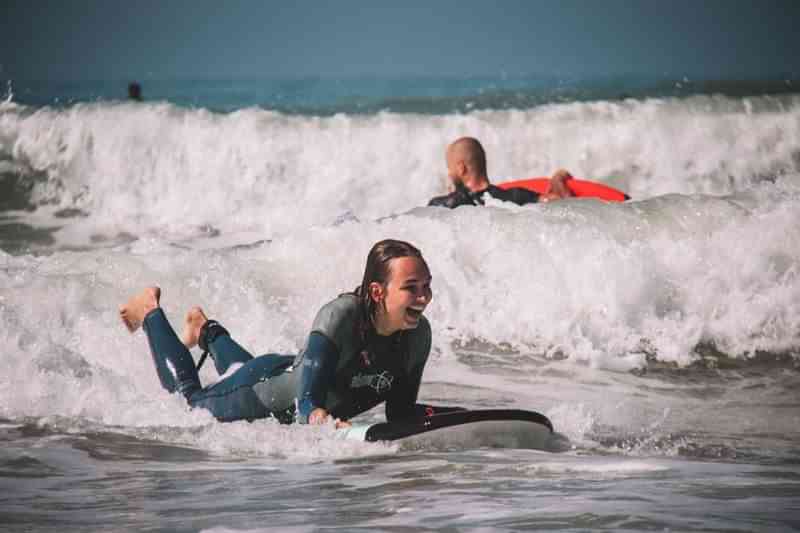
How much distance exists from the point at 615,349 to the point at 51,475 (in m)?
4.35

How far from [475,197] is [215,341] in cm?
360

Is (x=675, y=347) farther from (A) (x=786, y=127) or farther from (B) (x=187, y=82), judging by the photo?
(B) (x=187, y=82)

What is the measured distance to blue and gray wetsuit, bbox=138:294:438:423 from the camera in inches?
201

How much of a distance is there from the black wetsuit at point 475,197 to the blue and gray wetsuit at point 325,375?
3.57m

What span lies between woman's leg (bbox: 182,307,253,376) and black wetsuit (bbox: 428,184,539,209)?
3219 mm

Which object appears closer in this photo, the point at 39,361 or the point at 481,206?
the point at 39,361

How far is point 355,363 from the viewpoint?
17.3 feet

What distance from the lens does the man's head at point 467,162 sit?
9.28 meters

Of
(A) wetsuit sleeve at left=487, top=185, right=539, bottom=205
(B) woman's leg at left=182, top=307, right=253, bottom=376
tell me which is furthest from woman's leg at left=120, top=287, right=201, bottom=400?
(A) wetsuit sleeve at left=487, top=185, right=539, bottom=205

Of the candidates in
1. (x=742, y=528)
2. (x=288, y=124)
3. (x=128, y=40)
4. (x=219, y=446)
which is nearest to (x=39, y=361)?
(x=219, y=446)

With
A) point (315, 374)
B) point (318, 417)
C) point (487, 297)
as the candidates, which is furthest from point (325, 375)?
point (487, 297)

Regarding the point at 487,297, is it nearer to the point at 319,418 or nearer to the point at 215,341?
the point at 215,341

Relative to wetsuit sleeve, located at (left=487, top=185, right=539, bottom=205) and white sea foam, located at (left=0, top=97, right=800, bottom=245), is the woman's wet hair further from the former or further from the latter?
white sea foam, located at (left=0, top=97, right=800, bottom=245)

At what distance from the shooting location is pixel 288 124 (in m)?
16.4
